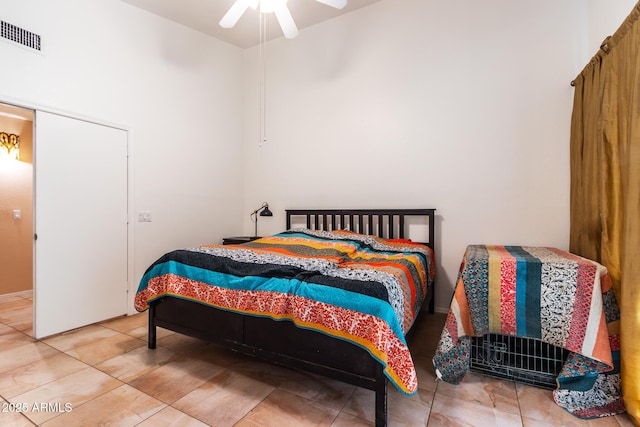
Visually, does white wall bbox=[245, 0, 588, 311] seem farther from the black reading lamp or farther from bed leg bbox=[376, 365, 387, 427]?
bed leg bbox=[376, 365, 387, 427]

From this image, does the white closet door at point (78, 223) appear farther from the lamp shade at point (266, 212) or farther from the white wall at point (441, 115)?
the white wall at point (441, 115)

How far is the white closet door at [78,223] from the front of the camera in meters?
2.55

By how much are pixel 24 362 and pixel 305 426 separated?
2119 millimetres

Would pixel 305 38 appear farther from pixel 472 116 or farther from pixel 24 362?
pixel 24 362

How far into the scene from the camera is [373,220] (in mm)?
3479

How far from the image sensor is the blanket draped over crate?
1621 millimetres

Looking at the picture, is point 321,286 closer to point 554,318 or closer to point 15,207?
point 554,318

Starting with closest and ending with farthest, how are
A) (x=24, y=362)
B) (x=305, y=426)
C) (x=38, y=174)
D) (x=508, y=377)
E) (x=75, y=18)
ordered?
(x=305, y=426)
(x=508, y=377)
(x=24, y=362)
(x=38, y=174)
(x=75, y=18)

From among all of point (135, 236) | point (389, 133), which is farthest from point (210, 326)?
point (389, 133)

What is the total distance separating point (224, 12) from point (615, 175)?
12.6ft

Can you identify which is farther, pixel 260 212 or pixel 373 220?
pixel 260 212

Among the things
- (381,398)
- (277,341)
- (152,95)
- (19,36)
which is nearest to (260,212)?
(152,95)

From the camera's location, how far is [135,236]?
3205 millimetres

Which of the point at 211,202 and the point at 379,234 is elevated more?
the point at 211,202
